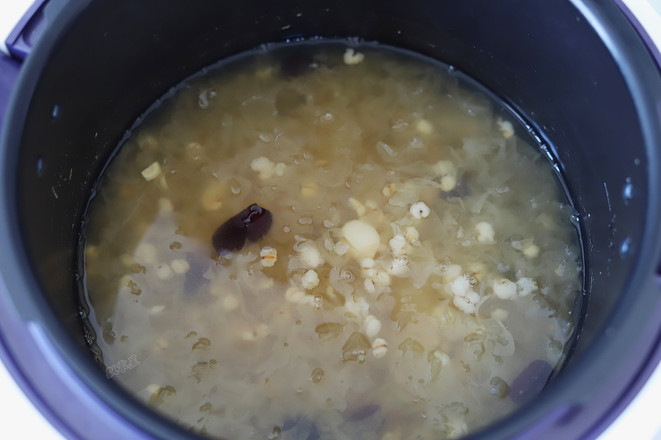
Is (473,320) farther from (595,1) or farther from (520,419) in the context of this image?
(595,1)

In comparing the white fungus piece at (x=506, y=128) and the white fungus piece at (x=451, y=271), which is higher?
the white fungus piece at (x=506, y=128)

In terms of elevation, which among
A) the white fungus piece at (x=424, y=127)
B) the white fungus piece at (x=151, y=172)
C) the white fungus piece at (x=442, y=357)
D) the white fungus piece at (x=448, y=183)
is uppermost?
the white fungus piece at (x=424, y=127)

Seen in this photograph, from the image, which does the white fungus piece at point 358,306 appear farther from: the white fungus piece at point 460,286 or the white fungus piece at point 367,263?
the white fungus piece at point 460,286

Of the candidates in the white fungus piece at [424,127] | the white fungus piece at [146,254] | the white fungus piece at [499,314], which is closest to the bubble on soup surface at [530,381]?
the white fungus piece at [499,314]

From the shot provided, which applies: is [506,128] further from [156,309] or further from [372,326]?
[156,309]

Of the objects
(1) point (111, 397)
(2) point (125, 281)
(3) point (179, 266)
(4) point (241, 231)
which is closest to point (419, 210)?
(4) point (241, 231)

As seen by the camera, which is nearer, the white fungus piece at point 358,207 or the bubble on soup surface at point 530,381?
the bubble on soup surface at point 530,381

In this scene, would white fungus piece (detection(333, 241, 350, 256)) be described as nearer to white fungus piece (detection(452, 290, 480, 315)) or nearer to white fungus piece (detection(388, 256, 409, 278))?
white fungus piece (detection(388, 256, 409, 278))

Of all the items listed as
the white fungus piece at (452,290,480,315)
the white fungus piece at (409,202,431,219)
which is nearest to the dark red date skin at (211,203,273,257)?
the white fungus piece at (409,202,431,219)
